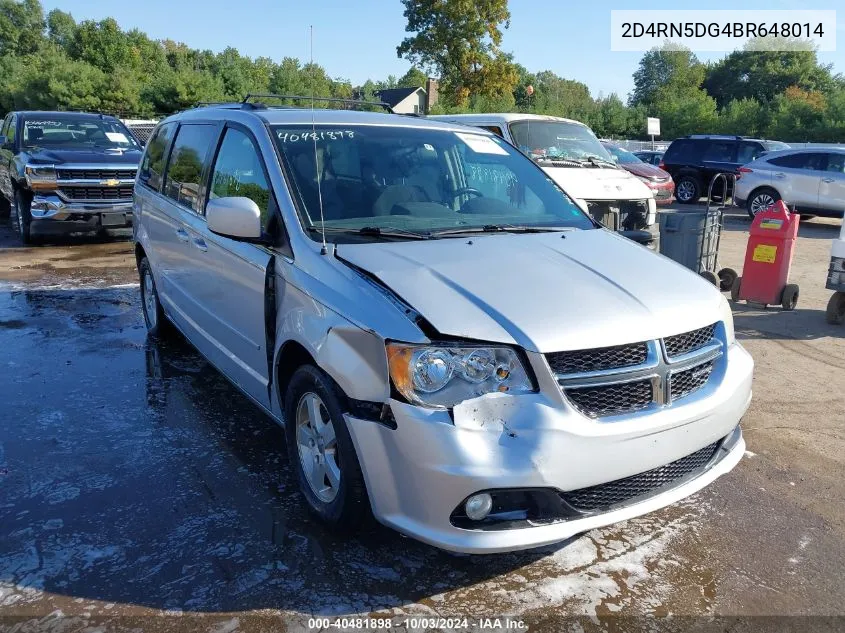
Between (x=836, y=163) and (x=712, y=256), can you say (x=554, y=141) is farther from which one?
(x=836, y=163)

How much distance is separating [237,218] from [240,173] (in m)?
0.73

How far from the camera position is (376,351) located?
2.72 metres

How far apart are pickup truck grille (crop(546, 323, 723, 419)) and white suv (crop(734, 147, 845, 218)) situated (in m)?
14.2

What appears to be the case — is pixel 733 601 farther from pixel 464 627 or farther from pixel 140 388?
pixel 140 388

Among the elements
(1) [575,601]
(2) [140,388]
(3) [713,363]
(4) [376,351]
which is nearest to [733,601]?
(1) [575,601]

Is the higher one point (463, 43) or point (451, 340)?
point (463, 43)

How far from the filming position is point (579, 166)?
358 inches

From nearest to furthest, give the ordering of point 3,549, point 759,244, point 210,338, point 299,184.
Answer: point 3,549 → point 299,184 → point 210,338 → point 759,244

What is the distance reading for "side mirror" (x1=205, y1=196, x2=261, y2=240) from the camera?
3.39m

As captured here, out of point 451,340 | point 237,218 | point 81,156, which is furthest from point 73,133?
point 451,340

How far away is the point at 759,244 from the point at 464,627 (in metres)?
6.35

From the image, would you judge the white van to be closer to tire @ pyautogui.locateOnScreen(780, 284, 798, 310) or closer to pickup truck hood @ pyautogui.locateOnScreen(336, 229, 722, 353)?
tire @ pyautogui.locateOnScreen(780, 284, 798, 310)

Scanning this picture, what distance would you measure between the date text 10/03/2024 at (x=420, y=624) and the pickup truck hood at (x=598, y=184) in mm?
6395

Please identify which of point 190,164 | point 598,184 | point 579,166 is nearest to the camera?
point 190,164
